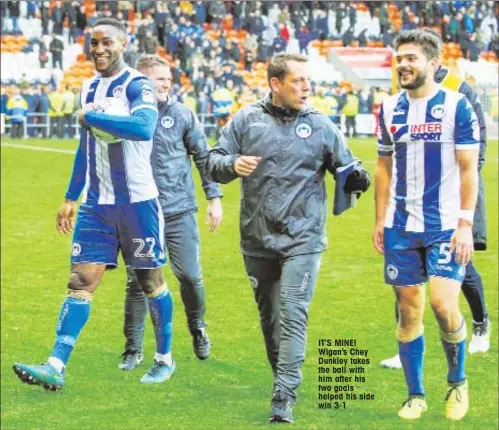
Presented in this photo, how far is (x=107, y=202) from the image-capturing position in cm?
766

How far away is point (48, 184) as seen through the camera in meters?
24.3

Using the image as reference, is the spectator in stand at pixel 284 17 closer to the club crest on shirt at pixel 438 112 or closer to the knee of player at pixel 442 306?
the knee of player at pixel 442 306

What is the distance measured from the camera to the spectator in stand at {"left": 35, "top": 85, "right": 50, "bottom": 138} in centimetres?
3806

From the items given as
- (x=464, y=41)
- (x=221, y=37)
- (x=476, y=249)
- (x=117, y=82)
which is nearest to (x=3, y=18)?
(x=221, y=37)

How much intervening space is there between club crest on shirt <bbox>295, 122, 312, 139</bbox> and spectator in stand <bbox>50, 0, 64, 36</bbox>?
35.8m

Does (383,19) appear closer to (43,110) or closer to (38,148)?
(43,110)

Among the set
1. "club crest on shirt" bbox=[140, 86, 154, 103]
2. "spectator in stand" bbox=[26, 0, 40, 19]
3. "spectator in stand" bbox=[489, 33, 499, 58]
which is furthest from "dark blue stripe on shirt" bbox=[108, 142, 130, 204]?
"spectator in stand" bbox=[489, 33, 499, 58]

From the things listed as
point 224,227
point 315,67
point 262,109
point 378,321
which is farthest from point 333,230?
point 315,67

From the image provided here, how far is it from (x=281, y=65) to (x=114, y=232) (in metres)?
1.36

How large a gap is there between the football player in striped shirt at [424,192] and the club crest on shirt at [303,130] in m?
0.41

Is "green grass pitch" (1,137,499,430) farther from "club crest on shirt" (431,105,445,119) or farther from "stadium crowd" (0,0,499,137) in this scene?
"stadium crowd" (0,0,499,137)

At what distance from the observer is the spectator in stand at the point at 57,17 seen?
139 ft

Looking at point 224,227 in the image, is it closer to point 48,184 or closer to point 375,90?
point 48,184

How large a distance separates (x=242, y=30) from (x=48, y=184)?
74.8 ft
